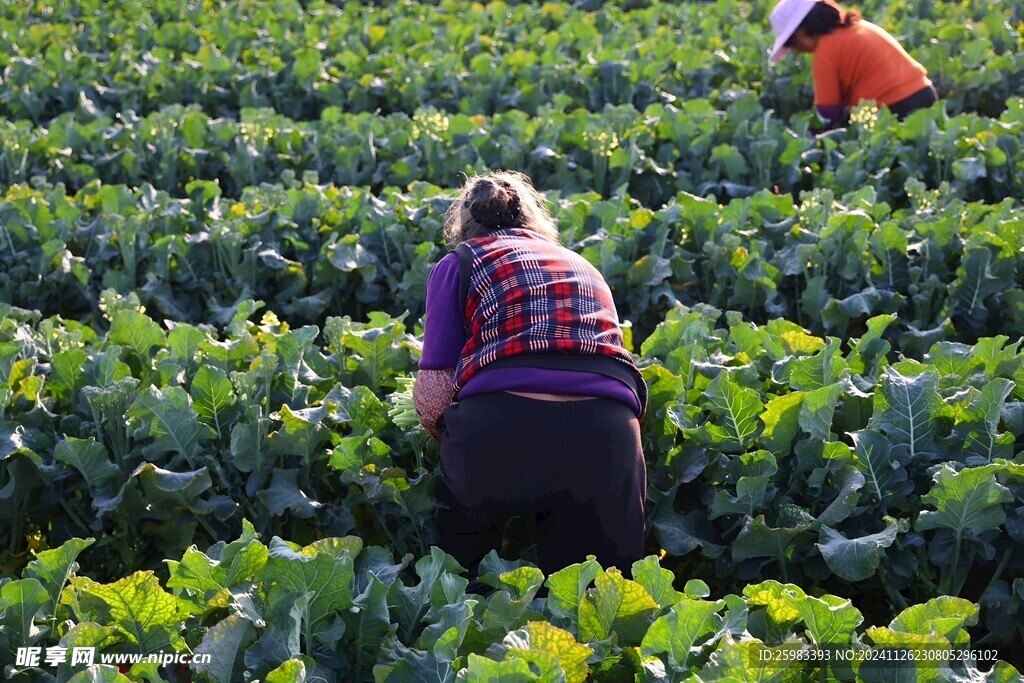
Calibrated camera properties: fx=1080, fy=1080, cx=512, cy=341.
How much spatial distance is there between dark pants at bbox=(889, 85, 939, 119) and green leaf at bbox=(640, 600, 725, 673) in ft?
16.7

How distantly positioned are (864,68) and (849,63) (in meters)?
0.10

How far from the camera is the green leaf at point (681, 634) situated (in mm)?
2291

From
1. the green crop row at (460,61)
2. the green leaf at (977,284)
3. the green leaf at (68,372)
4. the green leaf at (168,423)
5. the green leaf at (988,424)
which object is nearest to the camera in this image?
the green leaf at (988,424)

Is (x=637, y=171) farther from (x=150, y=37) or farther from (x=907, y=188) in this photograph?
(x=150, y=37)

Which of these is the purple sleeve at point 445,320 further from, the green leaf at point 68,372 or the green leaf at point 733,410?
the green leaf at point 68,372

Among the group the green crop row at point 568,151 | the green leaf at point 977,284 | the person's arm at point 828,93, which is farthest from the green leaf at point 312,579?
the person's arm at point 828,93

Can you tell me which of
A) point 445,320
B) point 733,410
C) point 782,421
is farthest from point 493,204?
point 782,421

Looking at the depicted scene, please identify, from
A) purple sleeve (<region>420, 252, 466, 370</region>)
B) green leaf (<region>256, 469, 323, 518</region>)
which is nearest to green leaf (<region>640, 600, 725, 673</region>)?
purple sleeve (<region>420, 252, 466, 370</region>)

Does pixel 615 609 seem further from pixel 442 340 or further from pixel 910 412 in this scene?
pixel 910 412

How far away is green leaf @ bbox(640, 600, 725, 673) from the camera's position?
229cm

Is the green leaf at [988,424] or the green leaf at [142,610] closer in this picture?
the green leaf at [142,610]

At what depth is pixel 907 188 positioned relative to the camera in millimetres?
5141

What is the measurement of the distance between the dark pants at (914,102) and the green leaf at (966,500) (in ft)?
13.9

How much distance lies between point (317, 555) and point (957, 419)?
1.90 m
